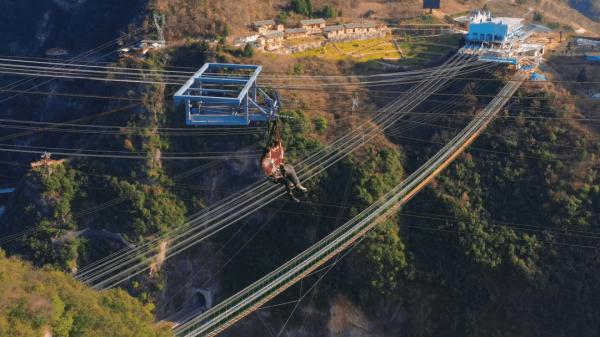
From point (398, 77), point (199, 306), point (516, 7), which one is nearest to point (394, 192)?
point (398, 77)

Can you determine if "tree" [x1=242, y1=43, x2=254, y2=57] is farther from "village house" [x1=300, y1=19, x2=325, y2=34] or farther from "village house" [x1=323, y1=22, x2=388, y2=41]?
"village house" [x1=323, y1=22, x2=388, y2=41]

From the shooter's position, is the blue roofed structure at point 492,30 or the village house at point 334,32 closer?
the blue roofed structure at point 492,30

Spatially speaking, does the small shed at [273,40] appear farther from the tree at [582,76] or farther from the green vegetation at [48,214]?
the tree at [582,76]

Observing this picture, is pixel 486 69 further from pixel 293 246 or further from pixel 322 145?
pixel 293 246

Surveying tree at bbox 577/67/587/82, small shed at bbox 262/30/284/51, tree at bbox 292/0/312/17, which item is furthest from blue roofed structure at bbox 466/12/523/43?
tree at bbox 292/0/312/17

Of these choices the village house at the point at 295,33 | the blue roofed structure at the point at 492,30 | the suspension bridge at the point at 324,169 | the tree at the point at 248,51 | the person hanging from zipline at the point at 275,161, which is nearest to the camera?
the person hanging from zipline at the point at 275,161

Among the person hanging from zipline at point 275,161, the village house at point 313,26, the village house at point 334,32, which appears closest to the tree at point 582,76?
the village house at point 334,32
